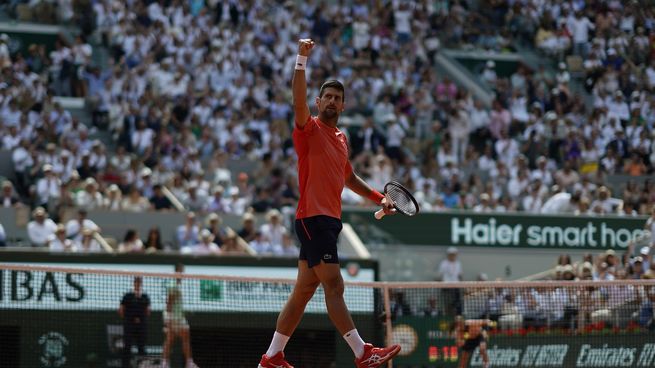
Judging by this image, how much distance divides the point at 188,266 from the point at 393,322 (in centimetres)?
488

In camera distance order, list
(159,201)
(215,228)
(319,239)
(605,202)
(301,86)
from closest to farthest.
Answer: (301,86) < (319,239) < (215,228) < (159,201) < (605,202)

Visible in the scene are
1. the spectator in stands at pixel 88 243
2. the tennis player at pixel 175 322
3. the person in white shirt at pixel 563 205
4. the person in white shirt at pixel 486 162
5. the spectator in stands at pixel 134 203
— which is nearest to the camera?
the tennis player at pixel 175 322

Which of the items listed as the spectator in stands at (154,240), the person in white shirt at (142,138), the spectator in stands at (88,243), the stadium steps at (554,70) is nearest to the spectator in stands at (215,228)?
the spectator in stands at (154,240)

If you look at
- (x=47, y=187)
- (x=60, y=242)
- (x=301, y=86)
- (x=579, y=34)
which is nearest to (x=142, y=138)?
(x=47, y=187)

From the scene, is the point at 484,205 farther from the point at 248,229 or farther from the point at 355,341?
the point at 355,341

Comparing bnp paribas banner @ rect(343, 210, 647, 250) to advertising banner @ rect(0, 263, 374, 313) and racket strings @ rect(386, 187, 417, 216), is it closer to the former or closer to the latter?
advertising banner @ rect(0, 263, 374, 313)

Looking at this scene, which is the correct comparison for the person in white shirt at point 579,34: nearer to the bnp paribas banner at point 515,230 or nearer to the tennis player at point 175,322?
the bnp paribas banner at point 515,230

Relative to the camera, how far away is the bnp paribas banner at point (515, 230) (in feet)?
72.8

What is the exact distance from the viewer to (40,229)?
62.8 ft

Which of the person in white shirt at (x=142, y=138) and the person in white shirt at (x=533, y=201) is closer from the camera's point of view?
the person in white shirt at (x=142, y=138)

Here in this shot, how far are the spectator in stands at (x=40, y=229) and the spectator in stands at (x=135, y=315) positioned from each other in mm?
5900

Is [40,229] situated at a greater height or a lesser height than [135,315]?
lesser

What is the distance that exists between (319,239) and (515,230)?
45.5 feet

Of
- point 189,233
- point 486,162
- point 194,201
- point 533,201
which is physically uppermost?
point 194,201
